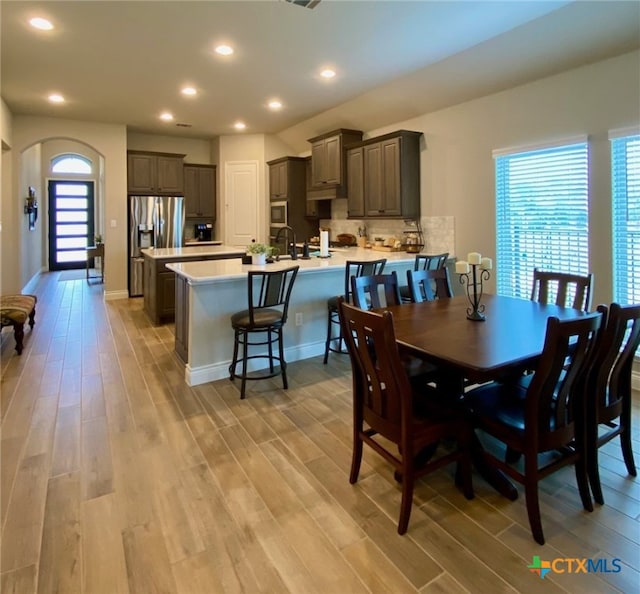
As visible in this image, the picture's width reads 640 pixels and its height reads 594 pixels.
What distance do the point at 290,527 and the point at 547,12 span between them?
396 cm

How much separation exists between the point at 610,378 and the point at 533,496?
77 centimetres

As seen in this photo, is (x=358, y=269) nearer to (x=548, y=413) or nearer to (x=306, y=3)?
(x=306, y=3)

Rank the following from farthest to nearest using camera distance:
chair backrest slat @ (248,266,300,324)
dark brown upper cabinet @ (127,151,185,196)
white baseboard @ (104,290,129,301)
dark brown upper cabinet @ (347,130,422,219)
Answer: dark brown upper cabinet @ (127,151,185,196) < white baseboard @ (104,290,129,301) < dark brown upper cabinet @ (347,130,422,219) < chair backrest slat @ (248,266,300,324)

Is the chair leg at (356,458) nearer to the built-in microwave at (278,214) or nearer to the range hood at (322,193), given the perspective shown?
the range hood at (322,193)

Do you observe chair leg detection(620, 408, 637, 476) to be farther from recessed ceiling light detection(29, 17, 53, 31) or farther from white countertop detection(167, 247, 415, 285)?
recessed ceiling light detection(29, 17, 53, 31)

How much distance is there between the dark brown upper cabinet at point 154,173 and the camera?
7.28 m

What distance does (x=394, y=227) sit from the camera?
6.00 m

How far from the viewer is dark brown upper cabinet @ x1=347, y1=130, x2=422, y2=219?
5.30 m

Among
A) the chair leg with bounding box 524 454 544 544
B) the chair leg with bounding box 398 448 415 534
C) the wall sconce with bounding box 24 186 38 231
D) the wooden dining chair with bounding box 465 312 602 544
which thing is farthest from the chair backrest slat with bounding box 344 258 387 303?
the wall sconce with bounding box 24 186 38 231

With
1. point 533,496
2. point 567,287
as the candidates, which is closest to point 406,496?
point 533,496

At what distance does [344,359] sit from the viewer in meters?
4.18

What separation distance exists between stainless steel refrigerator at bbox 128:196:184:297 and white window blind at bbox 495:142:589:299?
5.45m

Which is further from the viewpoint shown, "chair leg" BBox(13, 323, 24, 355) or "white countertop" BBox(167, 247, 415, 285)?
"chair leg" BBox(13, 323, 24, 355)

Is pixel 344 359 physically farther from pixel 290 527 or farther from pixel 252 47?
pixel 252 47
